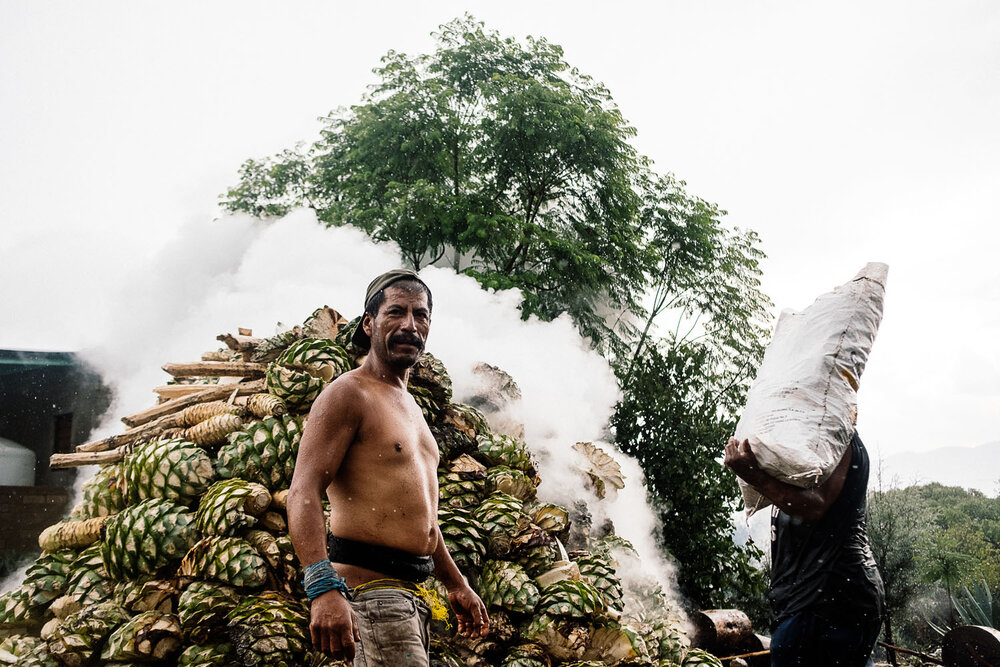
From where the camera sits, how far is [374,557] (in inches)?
86.7

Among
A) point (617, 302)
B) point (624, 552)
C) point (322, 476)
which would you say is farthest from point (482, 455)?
point (617, 302)

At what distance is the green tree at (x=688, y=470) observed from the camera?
9188 mm

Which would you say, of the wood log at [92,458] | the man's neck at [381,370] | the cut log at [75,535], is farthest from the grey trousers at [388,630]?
the wood log at [92,458]

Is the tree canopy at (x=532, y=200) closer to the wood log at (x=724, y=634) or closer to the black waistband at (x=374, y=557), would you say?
the wood log at (x=724, y=634)

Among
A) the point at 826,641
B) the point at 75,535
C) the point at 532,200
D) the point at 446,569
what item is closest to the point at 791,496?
the point at 826,641

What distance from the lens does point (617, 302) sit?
1591cm

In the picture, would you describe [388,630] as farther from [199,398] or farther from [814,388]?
[199,398]

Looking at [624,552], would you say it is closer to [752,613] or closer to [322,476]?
[322,476]

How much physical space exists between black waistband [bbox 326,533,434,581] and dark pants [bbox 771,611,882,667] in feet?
4.01

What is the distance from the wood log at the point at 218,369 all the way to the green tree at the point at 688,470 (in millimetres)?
6171

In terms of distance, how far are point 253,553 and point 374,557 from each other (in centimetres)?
136

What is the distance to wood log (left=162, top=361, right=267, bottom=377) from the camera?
4.88 metres

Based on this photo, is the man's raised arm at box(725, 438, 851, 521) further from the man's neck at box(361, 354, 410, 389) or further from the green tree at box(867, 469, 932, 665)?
the green tree at box(867, 469, 932, 665)

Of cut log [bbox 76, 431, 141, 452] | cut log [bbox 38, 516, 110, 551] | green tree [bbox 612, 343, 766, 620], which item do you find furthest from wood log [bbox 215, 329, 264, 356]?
green tree [bbox 612, 343, 766, 620]
